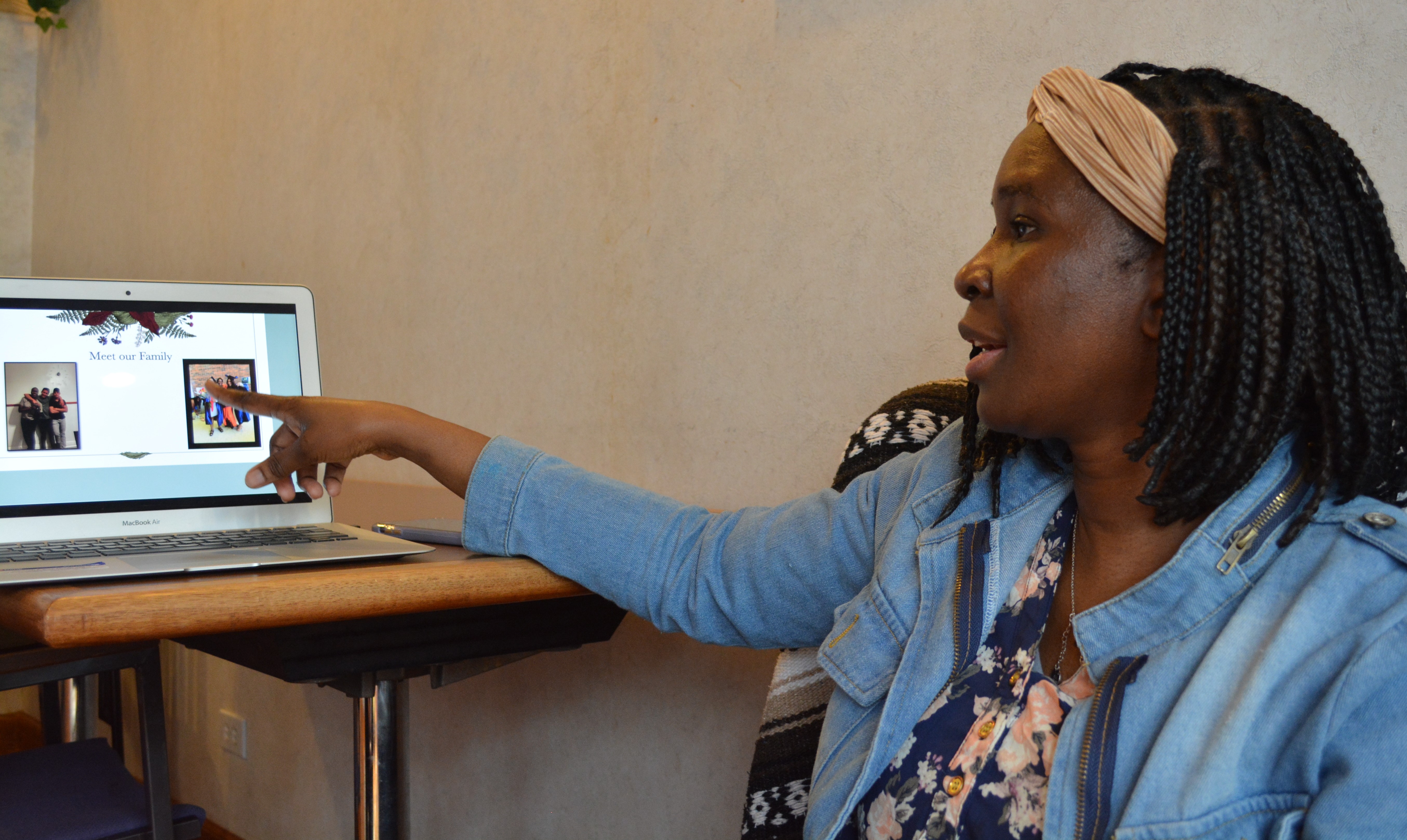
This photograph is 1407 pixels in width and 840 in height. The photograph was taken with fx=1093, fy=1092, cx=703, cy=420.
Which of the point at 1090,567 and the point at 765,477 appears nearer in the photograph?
the point at 1090,567

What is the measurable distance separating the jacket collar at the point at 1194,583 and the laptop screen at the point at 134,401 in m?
0.99

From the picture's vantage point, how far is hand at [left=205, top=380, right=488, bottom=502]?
3.84 ft

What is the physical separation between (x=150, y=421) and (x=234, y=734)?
1.79 m

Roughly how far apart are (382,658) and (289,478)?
245 mm

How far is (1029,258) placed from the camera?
872 mm

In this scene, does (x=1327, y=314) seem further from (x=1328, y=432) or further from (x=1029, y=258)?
(x=1029, y=258)

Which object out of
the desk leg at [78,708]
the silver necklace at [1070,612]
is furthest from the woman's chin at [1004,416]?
the desk leg at [78,708]

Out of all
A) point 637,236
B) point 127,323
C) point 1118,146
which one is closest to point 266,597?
point 127,323

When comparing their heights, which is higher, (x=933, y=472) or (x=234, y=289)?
(x=234, y=289)

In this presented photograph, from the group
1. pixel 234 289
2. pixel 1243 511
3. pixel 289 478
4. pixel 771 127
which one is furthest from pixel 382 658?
pixel 771 127

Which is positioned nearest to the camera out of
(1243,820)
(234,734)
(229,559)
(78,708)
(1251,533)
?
(1243,820)

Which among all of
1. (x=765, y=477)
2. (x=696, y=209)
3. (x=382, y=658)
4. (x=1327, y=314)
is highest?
(x=696, y=209)

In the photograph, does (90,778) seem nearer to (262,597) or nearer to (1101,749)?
(262,597)

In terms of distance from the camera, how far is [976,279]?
92 cm
